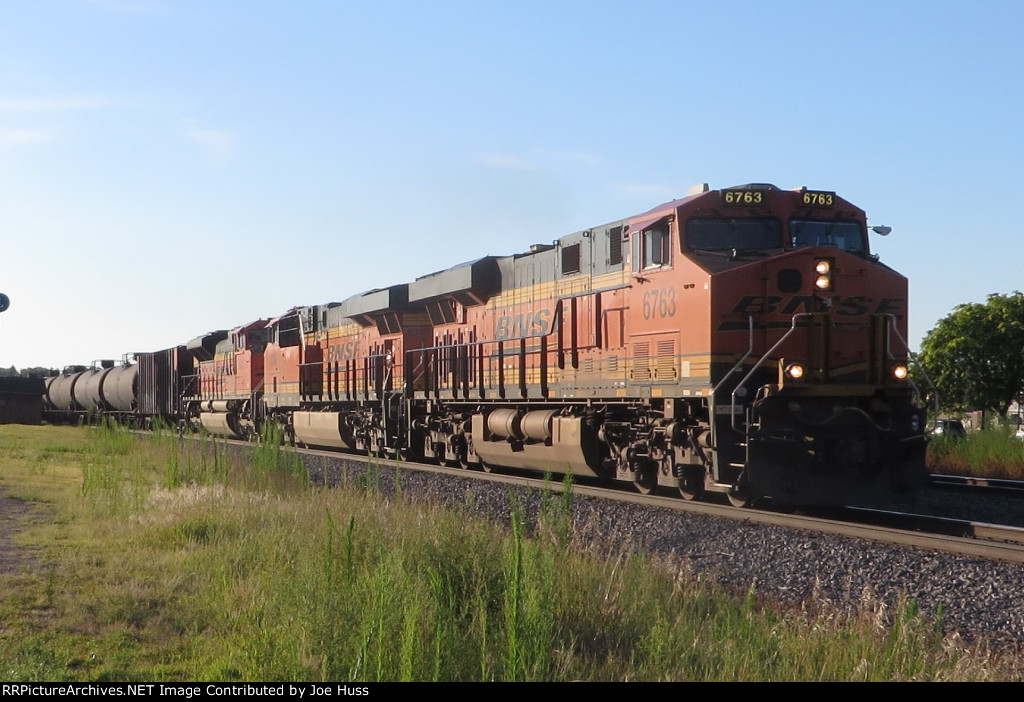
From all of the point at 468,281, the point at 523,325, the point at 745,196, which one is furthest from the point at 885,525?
the point at 468,281

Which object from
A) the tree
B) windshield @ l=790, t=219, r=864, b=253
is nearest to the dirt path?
windshield @ l=790, t=219, r=864, b=253

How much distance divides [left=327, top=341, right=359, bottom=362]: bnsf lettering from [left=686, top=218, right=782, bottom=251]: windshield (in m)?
12.7

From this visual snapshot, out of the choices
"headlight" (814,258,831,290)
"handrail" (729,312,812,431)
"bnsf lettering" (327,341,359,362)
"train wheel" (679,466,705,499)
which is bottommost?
"train wheel" (679,466,705,499)

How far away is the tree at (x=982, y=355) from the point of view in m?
44.2

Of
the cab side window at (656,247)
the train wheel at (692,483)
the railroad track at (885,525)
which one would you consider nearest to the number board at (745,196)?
the cab side window at (656,247)

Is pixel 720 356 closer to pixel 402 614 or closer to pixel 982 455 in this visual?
pixel 402 614

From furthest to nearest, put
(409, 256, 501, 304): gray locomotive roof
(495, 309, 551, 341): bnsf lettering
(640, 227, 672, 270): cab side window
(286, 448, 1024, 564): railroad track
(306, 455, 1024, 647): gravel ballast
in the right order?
(409, 256, 501, 304): gray locomotive roof
(495, 309, 551, 341): bnsf lettering
(640, 227, 672, 270): cab side window
(286, 448, 1024, 564): railroad track
(306, 455, 1024, 647): gravel ballast

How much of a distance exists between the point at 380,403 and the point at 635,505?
10.5m

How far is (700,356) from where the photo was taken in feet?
38.1

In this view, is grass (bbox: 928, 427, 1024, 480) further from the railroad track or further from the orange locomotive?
the orange locomotive

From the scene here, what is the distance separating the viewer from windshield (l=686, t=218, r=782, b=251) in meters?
12.0

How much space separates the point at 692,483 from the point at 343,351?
13.6 metres
